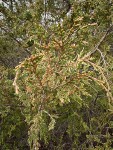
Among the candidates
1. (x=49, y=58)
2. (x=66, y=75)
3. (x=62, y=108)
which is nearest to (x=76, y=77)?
(x=66, y=75)

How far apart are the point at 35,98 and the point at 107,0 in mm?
2110

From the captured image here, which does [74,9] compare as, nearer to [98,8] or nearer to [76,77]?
[98,8]

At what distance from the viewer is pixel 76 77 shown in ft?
7.52

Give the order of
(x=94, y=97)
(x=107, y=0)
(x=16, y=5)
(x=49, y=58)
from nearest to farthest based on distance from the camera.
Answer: (x=49, y=58) → (x=94, y=97) → (x=107, y=0) → (x=16, y=5)

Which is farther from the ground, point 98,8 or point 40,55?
point 98,8

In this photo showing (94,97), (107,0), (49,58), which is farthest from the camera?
(107,0)

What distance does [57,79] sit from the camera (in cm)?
234

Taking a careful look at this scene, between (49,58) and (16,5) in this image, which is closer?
(49,58)

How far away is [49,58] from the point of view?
2.27 meters

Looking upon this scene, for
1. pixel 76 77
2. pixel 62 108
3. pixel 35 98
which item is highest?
pixel 76 77

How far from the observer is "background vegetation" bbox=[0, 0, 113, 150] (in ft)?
7.45

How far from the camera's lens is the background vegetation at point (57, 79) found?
2270 millimetres

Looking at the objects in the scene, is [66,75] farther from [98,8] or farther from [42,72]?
[98,8]

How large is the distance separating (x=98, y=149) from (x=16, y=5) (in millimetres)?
3034
